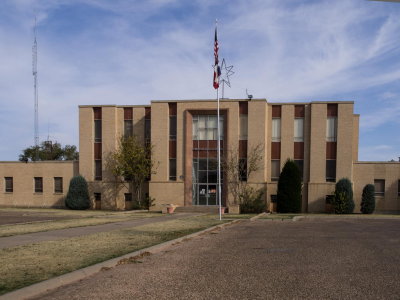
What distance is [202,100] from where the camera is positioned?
1324 inches

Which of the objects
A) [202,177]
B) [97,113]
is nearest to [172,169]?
[202,177]

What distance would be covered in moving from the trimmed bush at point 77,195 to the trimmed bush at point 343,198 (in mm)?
21102

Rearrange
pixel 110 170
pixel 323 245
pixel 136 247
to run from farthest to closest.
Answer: pixel 110 170 < pixel 323 245 < pixel 136 247

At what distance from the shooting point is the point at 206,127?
33.8 meters

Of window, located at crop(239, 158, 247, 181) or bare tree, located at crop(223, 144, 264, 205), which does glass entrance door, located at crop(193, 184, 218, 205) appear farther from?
window, located at crop(239, 158, 247, 181)

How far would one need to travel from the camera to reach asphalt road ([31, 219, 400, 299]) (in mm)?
5871

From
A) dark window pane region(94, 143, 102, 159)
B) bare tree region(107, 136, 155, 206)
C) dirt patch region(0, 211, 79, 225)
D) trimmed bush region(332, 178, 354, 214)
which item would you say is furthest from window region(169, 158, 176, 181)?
trimmed bush region(332, 178, 354, 214)

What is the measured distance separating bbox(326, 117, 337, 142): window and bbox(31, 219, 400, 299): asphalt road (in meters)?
22.9

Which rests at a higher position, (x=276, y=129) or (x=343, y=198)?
(x=276, y=129)

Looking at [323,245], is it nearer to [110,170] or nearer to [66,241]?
[66,241]

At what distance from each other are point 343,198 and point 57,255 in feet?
84.8

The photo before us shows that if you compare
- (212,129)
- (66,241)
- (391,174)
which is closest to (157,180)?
(212,129)

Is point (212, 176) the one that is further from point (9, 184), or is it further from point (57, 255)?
point (57, 255)

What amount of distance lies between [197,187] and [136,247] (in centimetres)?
2359
